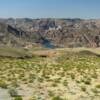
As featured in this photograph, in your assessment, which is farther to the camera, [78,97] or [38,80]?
[38,80]

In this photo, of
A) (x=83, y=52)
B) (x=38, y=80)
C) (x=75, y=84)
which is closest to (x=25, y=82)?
(x=38, y=80)

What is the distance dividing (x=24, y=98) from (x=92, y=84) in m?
8.28

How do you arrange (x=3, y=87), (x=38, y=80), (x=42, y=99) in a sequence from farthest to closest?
1. (x=38, y=80)
2. (x=3, y=87)
3. (x=42, y=99)

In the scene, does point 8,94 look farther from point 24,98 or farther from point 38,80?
point 38,80

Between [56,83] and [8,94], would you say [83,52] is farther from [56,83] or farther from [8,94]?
[8,94]

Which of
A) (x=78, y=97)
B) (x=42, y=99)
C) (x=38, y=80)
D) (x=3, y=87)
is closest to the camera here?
(x=42, y=99)

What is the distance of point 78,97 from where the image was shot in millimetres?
18906

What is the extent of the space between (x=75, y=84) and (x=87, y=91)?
347 cm

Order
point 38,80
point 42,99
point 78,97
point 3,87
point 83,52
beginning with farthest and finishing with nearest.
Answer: point 83,52, point 38,80, point 3,87, point 78,97, point 42,99

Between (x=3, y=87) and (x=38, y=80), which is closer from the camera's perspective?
(x=3, y=87)

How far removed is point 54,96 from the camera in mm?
18656

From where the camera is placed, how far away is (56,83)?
24.7 metres

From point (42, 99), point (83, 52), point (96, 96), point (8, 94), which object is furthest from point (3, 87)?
point (83, 52)

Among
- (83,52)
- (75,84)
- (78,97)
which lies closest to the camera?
(78,97)
